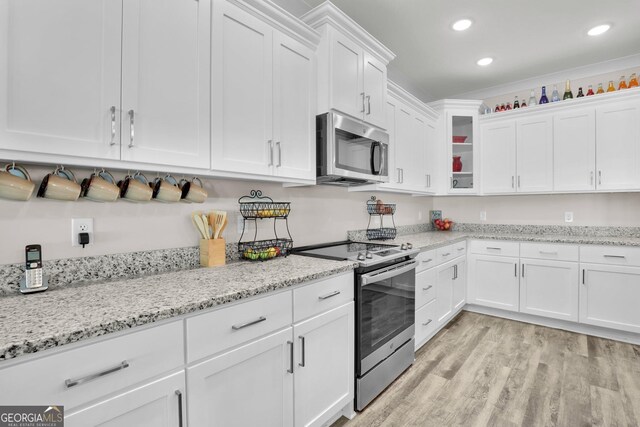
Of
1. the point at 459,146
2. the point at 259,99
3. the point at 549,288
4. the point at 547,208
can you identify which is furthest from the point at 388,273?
the point at 547,208

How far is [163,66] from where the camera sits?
1322mm

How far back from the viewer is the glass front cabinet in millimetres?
3785

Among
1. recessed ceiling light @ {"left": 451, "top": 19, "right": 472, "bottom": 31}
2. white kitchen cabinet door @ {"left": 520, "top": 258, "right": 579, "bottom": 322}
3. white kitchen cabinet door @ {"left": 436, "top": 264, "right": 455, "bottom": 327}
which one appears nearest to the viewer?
recessed ceiling light @ {"left": 451, "top": 19, "right": 472, "bottom": 31}

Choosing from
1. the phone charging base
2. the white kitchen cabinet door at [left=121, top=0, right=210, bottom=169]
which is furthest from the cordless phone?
the white kitchen cabinet door at [left=121, top=0, right=210, bottom=169]

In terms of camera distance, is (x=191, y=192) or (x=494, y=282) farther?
(x=494, y=282)

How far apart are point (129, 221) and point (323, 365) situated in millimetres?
1184

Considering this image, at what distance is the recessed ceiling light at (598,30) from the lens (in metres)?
2.62

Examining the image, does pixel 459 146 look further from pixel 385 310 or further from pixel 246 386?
pixel 246 386

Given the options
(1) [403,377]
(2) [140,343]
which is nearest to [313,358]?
(2) [140,343]

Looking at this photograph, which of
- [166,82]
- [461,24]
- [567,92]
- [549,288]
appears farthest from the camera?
[567,92]

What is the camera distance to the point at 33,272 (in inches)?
46.3

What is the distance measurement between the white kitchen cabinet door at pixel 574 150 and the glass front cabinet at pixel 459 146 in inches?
30.5

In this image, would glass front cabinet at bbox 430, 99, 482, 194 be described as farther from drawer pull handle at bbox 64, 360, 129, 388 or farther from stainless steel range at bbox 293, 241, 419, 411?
drawer pull handle at bbox 64, 360, 129, 388
